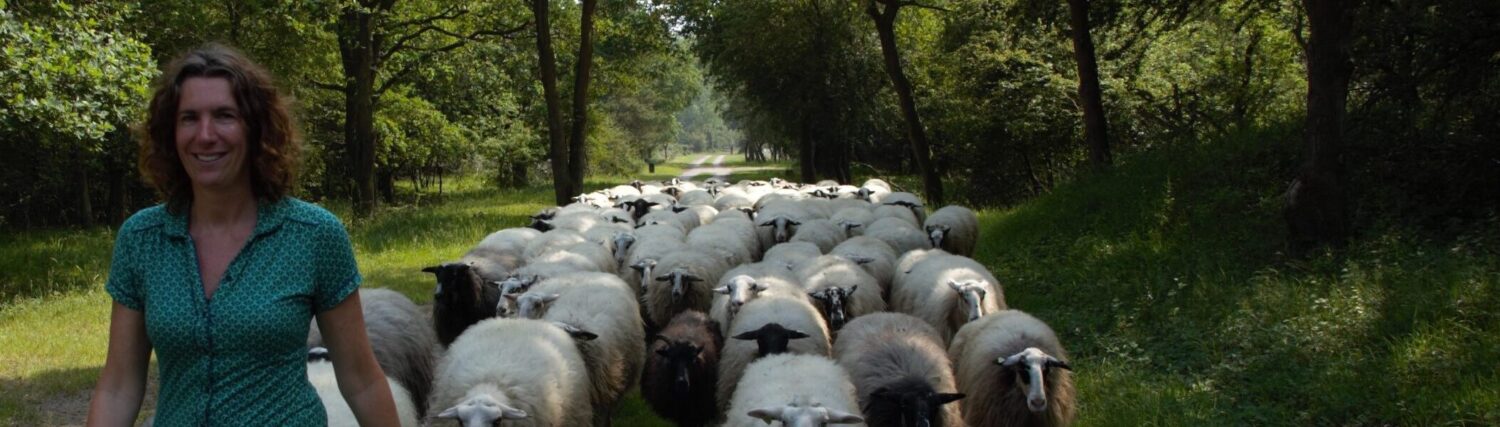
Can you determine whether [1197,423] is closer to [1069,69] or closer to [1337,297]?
[1337,297]

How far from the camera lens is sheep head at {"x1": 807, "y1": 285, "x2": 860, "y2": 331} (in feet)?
27.7

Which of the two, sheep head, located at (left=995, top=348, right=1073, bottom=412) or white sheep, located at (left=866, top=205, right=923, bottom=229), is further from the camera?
white sheep, located at (left=866, top=205, right=923, bottom=229)

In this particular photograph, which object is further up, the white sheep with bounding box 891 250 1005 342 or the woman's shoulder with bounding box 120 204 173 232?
the woman's shoulder with bounding box 120 204 173 232

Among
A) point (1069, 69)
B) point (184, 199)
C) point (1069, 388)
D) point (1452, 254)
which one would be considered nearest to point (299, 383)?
point (184, 199)

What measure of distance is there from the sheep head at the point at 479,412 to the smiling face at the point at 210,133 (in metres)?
3.11

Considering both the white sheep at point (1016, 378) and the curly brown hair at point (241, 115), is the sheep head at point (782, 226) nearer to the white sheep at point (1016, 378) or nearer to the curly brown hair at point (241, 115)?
the white sheep at point (1016, 378)

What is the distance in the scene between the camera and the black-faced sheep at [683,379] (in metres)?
7.05

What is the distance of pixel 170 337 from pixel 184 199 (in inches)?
13.3

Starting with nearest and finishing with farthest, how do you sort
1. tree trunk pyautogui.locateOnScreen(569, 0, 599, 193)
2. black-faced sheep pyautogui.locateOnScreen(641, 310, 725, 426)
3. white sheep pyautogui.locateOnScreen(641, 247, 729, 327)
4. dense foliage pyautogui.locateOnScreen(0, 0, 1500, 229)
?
black-faced sheep pyautogui.locateOnScreen(641, 310, 725, 426) < white sheep pyautogui.locateOnScreen(641, 247, 729, 327) < dense foliage pyautogui.locateOnScreen(0, 0, 1500, 229) < tree trunk pyautogui.locateOnScreen(569, 0, 599, 193)

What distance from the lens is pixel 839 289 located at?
8617 mm

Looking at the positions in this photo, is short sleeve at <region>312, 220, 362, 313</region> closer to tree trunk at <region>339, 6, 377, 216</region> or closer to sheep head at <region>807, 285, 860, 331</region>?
sheep head at <region>807, 285, 860, 331</region>

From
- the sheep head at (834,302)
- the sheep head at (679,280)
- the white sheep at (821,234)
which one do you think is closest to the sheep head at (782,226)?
the white sheep at (821,234)

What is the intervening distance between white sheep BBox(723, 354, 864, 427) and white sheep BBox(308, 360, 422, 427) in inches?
69.6

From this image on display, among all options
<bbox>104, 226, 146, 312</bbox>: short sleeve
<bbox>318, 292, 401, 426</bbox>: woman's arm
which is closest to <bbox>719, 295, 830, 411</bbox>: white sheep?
<bbox>318, 292, 401, 426</bbox>: woman's arm
